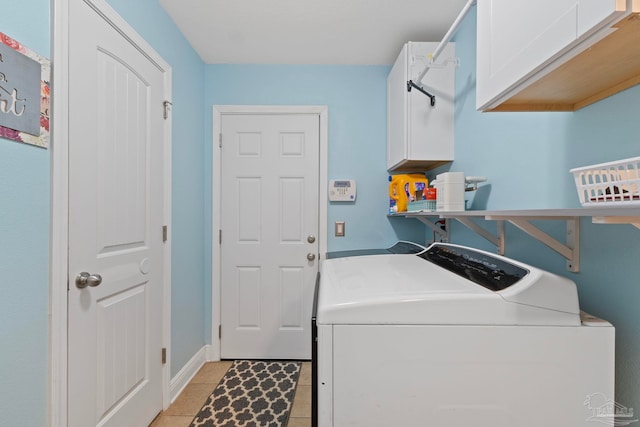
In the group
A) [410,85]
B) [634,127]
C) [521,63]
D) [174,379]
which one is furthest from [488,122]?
[174,379]

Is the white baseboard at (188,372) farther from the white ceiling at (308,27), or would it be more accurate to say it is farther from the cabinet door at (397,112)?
the white ceiling at (308,27)

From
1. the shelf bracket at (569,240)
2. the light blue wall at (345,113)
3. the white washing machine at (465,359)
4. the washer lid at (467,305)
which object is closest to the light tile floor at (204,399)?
the light blue wall at (345,113)

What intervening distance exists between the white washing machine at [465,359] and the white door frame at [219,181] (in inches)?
64.6

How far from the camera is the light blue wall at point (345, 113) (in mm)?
2432

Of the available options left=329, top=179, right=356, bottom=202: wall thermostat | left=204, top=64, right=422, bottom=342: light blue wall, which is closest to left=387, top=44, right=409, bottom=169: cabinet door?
left=204, top=64, right=422, bottom=342: light blue wall

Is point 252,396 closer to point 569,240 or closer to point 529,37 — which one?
point 569,240

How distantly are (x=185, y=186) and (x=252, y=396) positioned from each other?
1.51 m

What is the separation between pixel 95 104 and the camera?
4.19 feet

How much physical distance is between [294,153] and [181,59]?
1027 millimetres

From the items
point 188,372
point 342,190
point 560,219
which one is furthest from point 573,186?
point 188,372

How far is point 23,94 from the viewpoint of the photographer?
945 millimetres

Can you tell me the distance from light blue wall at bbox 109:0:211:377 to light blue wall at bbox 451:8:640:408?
1.89 meters

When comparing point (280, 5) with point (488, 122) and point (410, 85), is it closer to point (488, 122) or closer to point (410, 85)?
point (410, 85)

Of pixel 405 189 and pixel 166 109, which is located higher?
pixel 166 109
